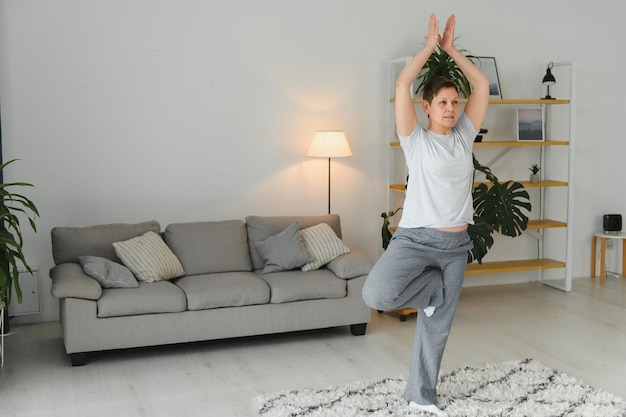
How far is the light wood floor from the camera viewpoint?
13.2 ft

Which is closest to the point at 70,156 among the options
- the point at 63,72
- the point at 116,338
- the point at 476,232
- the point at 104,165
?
the point at 104,165

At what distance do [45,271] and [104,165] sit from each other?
864mm

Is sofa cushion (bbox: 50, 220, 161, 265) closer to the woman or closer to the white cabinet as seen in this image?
the white cabinet

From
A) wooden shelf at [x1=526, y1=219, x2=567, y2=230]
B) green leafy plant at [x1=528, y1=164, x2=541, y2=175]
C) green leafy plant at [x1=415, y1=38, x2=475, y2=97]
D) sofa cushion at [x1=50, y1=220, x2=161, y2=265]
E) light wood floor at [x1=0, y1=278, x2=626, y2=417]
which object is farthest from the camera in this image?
green leafy plant at [x1=528, y1=164, x2=541, y2=175]

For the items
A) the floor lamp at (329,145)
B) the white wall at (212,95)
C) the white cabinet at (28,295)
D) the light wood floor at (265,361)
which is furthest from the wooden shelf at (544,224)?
the white cabinet at (28,295)

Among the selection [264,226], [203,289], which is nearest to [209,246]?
[264,226]

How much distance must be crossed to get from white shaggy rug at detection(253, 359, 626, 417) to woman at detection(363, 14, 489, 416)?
1.00ft

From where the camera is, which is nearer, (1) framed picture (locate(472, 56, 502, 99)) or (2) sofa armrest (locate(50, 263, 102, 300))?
(2) sofa armrest (locate(50, 263, 102, 300))

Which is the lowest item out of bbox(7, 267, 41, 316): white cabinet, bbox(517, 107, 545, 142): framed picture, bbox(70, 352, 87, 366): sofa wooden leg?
bbox(70, 352, 87, 366): sofa wooden leg

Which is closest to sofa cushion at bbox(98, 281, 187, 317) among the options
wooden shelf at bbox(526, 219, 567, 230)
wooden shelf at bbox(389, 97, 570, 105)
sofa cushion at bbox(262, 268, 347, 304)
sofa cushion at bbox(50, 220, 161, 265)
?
sofa cushion at bbox(50, 220, 161, 265)

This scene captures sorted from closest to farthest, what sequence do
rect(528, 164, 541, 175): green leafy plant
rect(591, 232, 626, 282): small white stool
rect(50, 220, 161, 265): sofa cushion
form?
1. rect(50, 220, 161, 265): sofa cushion
2. rect(528, 164, 541, 175): green leafy plant
3. rect(591, 232, 626, 282): small white stool

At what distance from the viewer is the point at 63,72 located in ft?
17.9

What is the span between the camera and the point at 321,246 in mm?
5387

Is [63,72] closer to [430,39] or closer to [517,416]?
[430,39]
